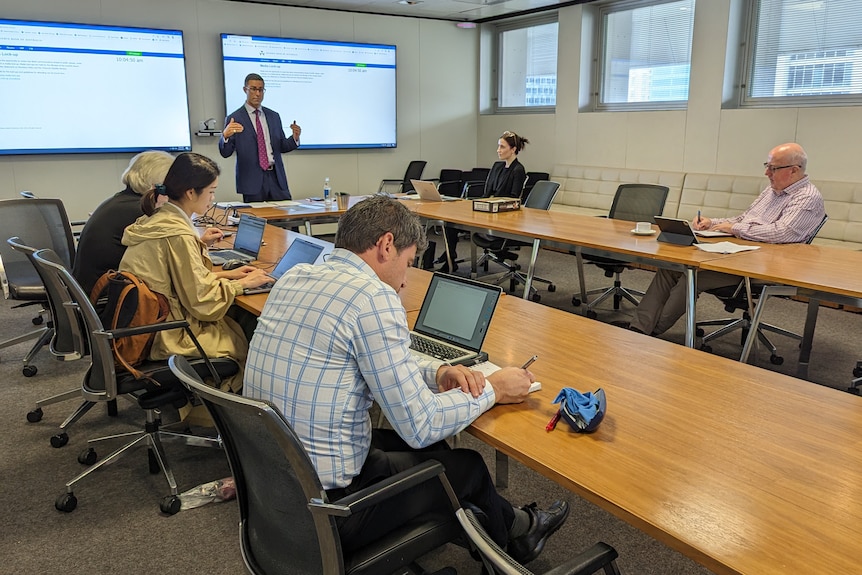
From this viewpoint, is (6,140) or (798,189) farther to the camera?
(6,140)

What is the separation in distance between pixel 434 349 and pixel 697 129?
18.3 ft

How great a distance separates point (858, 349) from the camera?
14.3 ft

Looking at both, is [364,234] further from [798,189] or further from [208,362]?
[798,189]

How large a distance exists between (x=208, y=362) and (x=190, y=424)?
2.31 ft

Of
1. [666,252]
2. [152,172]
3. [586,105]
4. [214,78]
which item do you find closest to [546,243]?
[666,252]

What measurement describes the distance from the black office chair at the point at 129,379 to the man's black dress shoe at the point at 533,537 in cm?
133

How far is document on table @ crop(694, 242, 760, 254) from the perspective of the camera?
3639 mm

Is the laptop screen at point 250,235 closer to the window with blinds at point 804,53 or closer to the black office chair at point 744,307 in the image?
the black office chair at point 744,307

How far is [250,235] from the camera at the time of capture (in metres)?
3.79

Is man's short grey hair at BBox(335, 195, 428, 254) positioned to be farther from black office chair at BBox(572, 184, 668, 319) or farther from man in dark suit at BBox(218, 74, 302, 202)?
man in dark suit at BBox(218, 74, 302, 202)

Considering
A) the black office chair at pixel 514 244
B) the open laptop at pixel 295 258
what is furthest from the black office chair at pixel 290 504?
the black office chair at pixel 514 244

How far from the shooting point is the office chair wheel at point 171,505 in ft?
8.28

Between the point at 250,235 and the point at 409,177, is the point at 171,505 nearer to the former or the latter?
the point at 250,235

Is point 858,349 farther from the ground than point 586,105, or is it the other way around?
point 586,105
